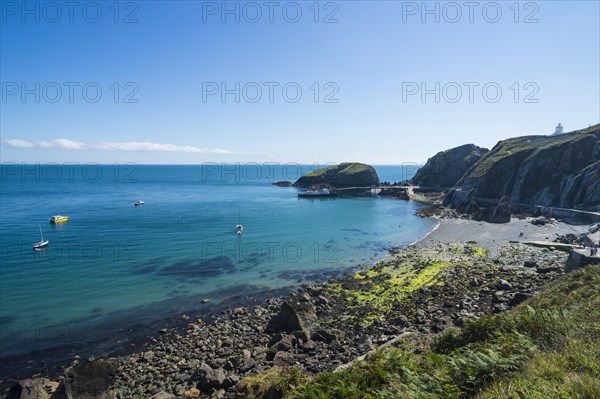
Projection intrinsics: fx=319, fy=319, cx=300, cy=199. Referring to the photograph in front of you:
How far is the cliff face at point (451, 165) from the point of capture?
396 feet

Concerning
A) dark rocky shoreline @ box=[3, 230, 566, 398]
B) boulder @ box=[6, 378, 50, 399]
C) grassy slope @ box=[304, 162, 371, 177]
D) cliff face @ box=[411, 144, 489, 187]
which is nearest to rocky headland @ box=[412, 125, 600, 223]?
cliff face @ box=[411, 144, 489, 187]

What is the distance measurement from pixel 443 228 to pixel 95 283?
190 feet

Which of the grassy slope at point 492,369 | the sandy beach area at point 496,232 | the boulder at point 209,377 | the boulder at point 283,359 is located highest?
the grassy slope at point 492,369

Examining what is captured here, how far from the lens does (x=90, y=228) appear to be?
6222 centimetres

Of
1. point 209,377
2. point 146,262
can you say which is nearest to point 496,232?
point 209,377

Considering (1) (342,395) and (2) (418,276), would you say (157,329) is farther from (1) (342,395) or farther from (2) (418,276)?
(2) (418,276)

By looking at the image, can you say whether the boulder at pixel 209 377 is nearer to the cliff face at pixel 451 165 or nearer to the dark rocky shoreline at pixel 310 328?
the dark rocky shoreline at pixel 310 328

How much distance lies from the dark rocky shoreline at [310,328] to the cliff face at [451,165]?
89.7 metres

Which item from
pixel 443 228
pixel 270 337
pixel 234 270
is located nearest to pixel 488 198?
pixel 443 228

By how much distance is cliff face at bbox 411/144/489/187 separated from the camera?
4751 inches

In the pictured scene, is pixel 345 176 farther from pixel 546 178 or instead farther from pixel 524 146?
pixel 546 178

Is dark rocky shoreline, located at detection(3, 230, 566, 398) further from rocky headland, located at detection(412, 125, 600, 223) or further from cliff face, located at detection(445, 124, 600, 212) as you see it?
cliff face, located at detection(445, 124, 600, 212)

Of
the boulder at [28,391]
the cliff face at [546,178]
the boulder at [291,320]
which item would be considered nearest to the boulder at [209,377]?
the boulder at [291,320]

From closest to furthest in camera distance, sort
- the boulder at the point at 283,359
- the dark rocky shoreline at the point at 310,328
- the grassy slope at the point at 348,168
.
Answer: the dark rocky shoreline at the point at 310,328 → the boulder at the point at 283,359 → the grassy slope at the point at 348,168
